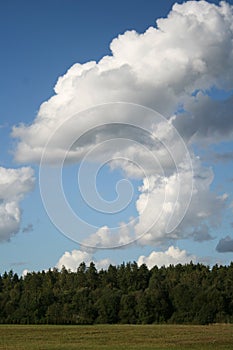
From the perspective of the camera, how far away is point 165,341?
59.2 m

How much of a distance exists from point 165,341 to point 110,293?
68.9 m

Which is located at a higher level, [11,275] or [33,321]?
[11,275]

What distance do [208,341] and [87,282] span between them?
328 ft

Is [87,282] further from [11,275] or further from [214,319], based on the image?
Answer: [214,319]

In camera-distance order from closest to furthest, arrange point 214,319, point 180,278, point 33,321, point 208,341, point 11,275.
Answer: point 208,341
point 214,319
point 33,321
point 180,278
point 11,275

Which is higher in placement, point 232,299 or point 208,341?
point 232,299

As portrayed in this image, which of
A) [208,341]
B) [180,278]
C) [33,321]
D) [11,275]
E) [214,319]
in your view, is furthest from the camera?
[11,275]

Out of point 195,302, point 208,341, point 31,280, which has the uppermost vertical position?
point 31,280

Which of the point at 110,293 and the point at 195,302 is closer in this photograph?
the point at 195,302

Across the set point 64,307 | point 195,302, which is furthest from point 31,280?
point 195,302

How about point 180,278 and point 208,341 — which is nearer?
point 208,341

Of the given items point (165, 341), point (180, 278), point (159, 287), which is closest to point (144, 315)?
point (159, 287)

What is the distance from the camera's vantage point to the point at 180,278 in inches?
5969

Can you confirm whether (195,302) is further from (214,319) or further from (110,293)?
(110,293)
